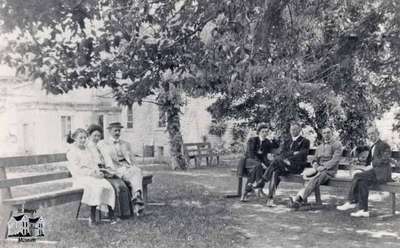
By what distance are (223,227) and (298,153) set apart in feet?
8.49

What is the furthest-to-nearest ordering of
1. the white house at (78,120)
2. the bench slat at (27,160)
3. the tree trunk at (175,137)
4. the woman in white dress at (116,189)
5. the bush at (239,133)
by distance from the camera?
the white house at (78,120) → the bush at (239,133) → the tree trunk at (175,137) → the woman in white dress at (116,189) → the bench slat at (27,160)

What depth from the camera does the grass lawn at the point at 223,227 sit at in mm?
5422

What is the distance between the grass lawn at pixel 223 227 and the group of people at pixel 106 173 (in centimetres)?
26

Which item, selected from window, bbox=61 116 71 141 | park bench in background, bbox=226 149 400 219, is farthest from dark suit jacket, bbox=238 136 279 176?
window, bbox=61 116 71 141

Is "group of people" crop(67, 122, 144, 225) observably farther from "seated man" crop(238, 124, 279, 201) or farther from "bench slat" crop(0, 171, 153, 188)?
"seated man" crop(238, 124, 279, 201)

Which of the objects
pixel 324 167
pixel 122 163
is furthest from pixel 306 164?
pixel 122 163

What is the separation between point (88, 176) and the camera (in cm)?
676

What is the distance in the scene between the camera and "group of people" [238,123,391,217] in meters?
7.10

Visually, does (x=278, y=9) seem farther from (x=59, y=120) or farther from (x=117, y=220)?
(x=59, y=120)

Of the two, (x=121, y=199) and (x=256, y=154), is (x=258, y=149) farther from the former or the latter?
(x=121, y=199)

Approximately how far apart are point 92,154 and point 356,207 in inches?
156

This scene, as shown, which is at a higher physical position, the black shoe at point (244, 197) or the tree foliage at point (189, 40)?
the tree foliage at point (189, 40)

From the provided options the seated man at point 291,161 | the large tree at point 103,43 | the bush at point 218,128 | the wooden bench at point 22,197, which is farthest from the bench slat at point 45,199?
the bush at point 218,128

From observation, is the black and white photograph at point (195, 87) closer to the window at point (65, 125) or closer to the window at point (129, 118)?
the window at point (129, 118)
